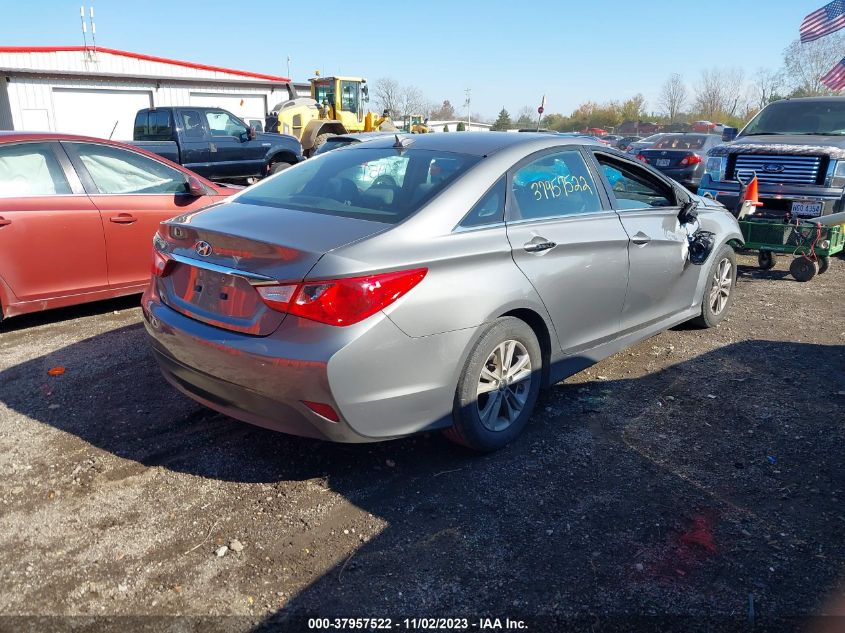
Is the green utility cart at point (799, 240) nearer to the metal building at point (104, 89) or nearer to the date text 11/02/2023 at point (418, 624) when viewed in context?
the date text 11/02/2023 at point (418, 624)

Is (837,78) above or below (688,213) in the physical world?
above

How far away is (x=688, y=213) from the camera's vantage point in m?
5.12

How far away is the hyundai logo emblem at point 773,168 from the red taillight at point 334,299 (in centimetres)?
737

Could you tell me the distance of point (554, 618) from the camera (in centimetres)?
251

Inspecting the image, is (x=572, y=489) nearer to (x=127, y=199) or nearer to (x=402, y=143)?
(x=402, y=143)

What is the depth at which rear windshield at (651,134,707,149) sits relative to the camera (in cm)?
1620

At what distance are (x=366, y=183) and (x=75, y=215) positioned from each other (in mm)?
3056

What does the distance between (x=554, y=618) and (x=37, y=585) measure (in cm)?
198

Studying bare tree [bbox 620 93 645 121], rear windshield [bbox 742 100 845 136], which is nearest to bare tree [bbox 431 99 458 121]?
bare tree [bbox 620 93 645 121]

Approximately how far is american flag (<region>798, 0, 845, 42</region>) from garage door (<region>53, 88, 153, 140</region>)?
24.6 metres

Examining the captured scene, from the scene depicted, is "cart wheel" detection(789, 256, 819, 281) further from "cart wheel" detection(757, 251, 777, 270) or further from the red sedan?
the red sedan

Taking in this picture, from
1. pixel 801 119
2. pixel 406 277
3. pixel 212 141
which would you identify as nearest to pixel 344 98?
pixel 212 141

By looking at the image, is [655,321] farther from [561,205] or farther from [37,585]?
[37,585]

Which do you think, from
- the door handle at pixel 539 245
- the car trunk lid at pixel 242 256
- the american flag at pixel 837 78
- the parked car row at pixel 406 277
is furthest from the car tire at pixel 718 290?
the american flag at pixel 837 78
